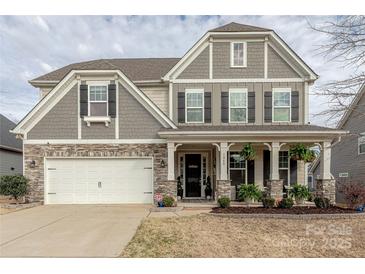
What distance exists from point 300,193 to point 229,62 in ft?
22.7

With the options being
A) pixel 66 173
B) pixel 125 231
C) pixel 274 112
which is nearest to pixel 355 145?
pixel 274 112

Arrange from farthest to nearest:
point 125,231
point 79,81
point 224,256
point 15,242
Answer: point 79,81 → point 125,231 → point 15,242 → point 224,256

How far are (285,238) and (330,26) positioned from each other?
594 centimetres

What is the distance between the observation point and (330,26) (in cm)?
770

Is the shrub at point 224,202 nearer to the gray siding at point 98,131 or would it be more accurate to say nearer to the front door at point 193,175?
the front door at point 193,175

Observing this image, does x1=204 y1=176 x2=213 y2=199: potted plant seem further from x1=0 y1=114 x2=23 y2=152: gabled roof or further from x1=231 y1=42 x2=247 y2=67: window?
x1=0 y1=114 x2=23 y2=152: gabled roof

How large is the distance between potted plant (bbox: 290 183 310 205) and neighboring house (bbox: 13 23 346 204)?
24.4 inches

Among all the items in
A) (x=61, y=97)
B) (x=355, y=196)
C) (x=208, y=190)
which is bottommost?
(x=208, y=190)

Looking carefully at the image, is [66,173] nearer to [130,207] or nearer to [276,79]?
[130,207]

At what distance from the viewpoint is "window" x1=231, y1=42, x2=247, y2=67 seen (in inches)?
532

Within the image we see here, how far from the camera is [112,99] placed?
12.6 metres

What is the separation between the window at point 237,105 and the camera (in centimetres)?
1350

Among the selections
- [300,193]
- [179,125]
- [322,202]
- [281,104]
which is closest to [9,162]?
[179,125]

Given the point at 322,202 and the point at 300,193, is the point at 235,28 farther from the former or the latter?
the point at 322,202
